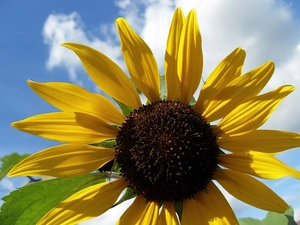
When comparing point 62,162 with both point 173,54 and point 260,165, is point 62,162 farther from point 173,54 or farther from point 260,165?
point 260,165

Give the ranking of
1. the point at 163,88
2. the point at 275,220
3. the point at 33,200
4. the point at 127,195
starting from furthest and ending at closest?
1. the point at 275,220
2. the point at 163,88
3. the point at 127,195
4. the point at 33,200

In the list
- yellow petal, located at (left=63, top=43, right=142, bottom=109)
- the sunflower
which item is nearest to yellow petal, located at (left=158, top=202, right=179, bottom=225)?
the sunflower

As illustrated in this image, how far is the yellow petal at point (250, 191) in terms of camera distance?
67.2 inches

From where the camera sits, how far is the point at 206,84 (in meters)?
1.80

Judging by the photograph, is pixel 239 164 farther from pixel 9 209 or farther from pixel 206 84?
pixel 9 209

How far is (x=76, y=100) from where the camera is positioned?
1672 mm

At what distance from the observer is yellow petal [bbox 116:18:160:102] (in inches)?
67.4

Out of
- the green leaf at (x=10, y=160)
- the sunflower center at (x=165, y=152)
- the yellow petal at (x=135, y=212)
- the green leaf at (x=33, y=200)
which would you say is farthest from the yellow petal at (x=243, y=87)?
the green leaf at (x=10, y=160)

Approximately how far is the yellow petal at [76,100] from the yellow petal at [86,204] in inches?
9.7

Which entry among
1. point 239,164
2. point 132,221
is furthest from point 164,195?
point 239,164

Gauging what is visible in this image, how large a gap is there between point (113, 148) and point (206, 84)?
0.42 meters

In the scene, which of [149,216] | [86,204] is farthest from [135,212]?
[86,204]

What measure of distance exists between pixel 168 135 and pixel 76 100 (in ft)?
1.13

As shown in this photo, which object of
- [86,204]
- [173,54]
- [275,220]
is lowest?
[275,220]
